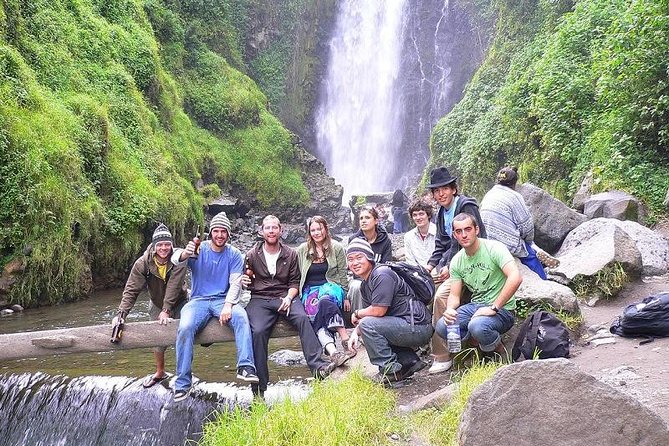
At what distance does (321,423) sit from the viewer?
4.29 meters

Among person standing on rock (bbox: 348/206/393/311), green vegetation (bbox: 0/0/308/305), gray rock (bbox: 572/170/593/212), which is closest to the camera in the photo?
person standing on rock (bbox: 348/206/393/311)

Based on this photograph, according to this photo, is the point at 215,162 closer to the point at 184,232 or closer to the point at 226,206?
the point at 226,206

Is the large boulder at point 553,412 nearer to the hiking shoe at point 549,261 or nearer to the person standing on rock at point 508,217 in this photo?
the person standing on rock at point 508,217

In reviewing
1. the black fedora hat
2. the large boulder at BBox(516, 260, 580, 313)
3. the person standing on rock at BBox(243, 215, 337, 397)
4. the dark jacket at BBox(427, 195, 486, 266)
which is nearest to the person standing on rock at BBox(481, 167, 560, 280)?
the large boulder at BBox(516, 260, 580, 313)

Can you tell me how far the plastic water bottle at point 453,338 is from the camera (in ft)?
17.4

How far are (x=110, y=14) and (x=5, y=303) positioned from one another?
1370cm

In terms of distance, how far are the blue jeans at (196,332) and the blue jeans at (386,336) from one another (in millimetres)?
1268

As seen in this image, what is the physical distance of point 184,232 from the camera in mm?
18359

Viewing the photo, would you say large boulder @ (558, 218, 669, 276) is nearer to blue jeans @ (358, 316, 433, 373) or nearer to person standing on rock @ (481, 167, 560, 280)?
person standing on rock @ (481, 167, 560, 280)

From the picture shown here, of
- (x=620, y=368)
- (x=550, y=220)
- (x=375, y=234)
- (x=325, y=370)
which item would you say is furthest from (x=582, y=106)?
(x=325, y=370)

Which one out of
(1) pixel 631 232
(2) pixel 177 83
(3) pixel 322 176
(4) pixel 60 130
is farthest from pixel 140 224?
(3) pixel 322 176

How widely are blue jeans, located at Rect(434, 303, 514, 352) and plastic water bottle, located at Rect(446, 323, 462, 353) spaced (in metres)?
0.10

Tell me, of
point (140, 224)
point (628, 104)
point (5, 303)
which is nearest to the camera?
point (5, 303)

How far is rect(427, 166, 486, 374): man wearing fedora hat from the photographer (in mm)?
5832
